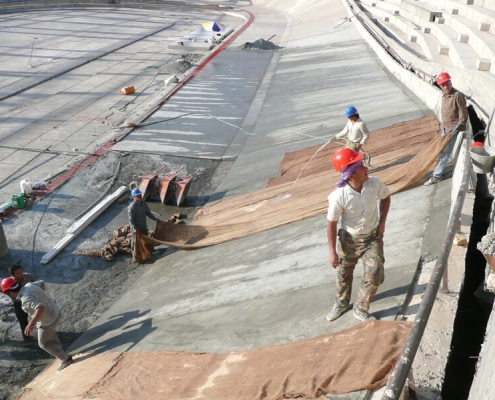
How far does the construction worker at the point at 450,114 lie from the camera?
349 inches

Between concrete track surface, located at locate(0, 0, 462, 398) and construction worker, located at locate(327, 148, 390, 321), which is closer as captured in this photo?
construction worker, located at locate(327, 148, 390, 321)

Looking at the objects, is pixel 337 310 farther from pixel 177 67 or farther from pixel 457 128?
pixel 177 67

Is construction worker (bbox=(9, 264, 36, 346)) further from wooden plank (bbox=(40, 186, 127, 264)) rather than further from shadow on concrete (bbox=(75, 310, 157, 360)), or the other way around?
wooden plank (bbox=(40, 186, 127, 264))

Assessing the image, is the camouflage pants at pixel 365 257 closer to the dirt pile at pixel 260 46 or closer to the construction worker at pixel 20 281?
the construction worker at pixel 20 281

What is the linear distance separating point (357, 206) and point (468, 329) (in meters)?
3.20

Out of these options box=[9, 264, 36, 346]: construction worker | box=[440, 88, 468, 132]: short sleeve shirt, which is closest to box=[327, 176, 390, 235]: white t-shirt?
box=[440, 88, 468, 132]: short sleeve shirt

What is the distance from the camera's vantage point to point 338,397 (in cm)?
475

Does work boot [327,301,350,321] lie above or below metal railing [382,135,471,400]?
below

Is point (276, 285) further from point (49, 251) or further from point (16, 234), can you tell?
point (16, 234)

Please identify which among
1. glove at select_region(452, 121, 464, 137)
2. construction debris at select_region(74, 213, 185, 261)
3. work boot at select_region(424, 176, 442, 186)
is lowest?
construction debris at select_region(74, 213, 185, 261)

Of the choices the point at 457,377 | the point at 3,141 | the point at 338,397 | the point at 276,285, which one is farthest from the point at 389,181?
the point at 3,141

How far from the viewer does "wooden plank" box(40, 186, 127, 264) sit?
1080 centimetres

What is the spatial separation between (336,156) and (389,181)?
4894 mm

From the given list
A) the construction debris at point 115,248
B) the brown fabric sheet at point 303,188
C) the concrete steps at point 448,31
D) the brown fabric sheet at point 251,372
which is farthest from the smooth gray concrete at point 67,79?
the concrete steps at point 448,31
